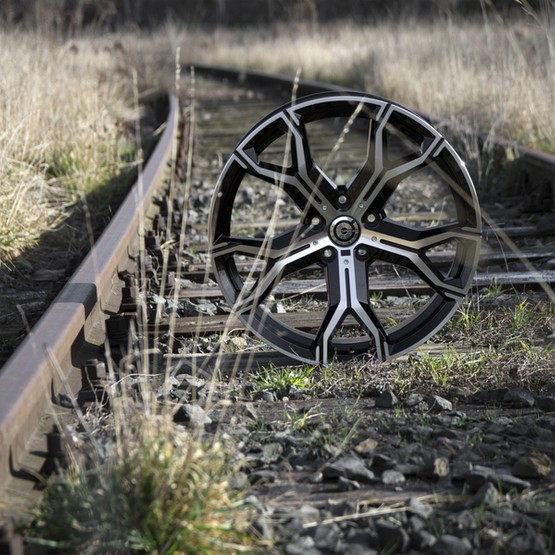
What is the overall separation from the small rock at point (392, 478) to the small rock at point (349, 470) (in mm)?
37

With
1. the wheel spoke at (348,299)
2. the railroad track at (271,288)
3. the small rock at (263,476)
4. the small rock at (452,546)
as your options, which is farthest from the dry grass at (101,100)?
the small rock at (452,546)

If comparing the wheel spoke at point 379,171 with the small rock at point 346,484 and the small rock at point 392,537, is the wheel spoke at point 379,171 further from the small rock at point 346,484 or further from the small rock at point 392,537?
the small rock at point 392,537

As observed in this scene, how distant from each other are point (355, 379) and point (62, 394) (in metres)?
1.12

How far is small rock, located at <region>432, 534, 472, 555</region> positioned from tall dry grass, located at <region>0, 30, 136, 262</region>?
3.73m

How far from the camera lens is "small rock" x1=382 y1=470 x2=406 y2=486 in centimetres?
284

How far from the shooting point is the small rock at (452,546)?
2414 mm

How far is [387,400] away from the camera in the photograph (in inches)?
136

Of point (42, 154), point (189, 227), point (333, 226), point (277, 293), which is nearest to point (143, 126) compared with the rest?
point (42, 154)

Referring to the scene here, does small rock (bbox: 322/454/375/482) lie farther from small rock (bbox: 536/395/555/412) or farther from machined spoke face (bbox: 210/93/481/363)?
machined spoke face (bbox: 210/93/481/363)

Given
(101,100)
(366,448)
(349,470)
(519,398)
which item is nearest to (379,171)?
(519,398)

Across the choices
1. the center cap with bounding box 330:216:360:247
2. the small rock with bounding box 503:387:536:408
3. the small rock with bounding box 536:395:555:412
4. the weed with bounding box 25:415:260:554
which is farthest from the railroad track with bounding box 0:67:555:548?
the small rock with bounding box 536:395:555:412

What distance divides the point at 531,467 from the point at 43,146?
5066 mm

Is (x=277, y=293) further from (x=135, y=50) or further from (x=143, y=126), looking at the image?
(x=135, y=50)

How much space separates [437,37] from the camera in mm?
15477
